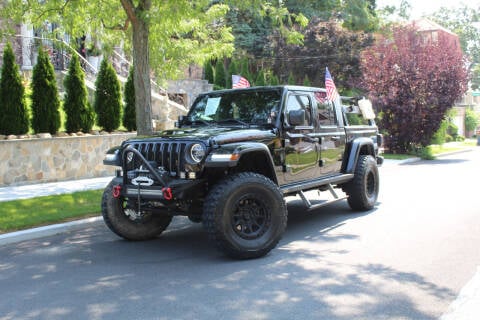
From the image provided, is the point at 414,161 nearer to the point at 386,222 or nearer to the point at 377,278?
the point at 386,222

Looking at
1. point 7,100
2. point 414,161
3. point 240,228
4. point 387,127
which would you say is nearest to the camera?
point 240,228

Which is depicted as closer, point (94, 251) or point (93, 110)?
point (94, 251)

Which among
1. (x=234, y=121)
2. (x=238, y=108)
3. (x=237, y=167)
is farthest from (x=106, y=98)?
(x=237, y=167)

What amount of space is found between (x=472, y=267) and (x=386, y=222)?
2.44m

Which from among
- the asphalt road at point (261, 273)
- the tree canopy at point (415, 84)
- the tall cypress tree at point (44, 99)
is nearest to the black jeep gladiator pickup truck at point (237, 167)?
the asphalt road at point (261, 273)

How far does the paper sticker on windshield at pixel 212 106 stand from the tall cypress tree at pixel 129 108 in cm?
818

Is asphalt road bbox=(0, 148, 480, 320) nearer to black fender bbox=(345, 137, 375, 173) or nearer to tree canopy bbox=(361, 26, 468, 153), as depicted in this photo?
black fender bbox=(345, 137, 375, 173)

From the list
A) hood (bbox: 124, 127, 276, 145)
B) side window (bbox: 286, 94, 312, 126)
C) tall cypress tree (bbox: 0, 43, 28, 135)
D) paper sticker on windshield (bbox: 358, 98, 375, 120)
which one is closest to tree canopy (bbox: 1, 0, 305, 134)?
tall cypress tree (bbox: 0, 43, 28, 135)

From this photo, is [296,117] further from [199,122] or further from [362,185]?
[362,185]

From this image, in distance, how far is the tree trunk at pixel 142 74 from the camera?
1049 centimetres

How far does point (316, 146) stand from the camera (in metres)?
7.72

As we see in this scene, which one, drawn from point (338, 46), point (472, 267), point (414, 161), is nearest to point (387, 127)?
point (414, 161)

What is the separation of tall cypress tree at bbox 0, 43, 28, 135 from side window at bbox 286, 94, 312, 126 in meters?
7.99

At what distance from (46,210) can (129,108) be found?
7.29m
